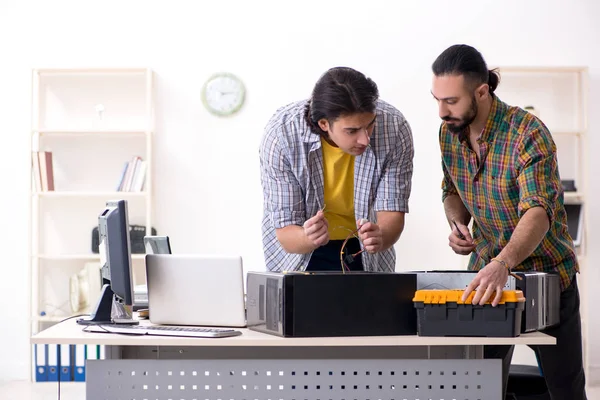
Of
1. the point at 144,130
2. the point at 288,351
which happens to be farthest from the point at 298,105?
the point at 144,130

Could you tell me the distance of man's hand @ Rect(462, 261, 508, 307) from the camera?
210 centimetres

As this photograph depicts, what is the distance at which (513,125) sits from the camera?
96.5 inches

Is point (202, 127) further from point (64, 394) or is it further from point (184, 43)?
point (64, 394)

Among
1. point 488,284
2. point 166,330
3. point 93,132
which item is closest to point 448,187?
point 488,284

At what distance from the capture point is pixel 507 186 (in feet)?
8.05

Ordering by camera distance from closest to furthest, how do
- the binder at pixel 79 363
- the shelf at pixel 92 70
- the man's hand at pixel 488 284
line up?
the man's hand at pixel 488 284
the binder at pixel 79 363
the shelf at pixel 92 70

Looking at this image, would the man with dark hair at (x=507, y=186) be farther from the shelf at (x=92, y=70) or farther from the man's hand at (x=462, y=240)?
the shelf at (x=92, y=70)

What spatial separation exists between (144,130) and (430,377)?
3.28 meters

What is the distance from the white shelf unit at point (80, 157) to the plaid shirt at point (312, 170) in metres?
2.74

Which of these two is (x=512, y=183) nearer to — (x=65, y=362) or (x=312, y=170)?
(x=312, y=170)

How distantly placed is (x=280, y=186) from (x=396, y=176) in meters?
0.38

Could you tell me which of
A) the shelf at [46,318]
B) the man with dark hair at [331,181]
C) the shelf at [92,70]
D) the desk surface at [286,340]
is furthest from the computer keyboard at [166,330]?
the shelf at [92,70]

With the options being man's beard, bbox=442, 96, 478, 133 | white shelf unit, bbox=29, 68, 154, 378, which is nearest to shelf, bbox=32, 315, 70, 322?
white shelf unit, bbox=29, 68, 154, 378

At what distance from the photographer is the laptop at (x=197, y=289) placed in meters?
2.33
